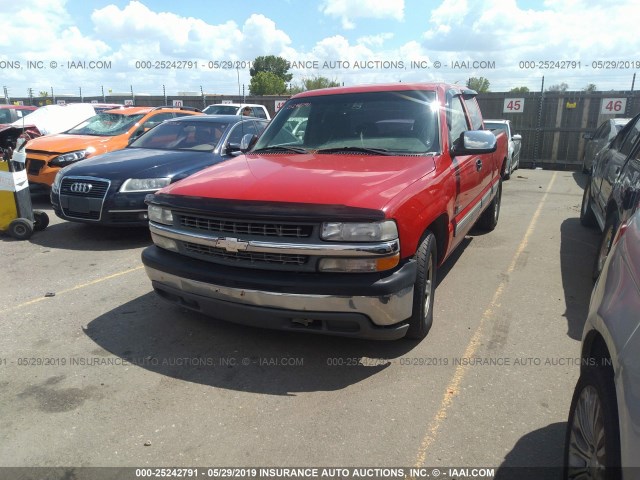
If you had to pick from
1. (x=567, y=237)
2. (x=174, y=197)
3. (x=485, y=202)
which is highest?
(x=174, y=197)

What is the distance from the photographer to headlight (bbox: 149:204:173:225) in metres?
3.60

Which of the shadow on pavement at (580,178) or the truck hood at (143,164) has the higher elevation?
the truck hood at (143,164)

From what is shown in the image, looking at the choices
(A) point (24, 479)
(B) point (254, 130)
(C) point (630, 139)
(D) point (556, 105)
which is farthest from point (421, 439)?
(D) point (556, 105)

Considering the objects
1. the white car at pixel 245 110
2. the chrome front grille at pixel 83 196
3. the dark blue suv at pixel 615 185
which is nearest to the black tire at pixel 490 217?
the dark blue suv at pixel 615 185

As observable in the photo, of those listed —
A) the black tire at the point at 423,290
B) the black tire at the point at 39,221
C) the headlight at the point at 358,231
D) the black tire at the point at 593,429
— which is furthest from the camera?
the black tire at the point at 39,221

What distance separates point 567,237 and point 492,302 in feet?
10.1

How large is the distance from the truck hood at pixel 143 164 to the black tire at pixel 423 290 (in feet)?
13.0

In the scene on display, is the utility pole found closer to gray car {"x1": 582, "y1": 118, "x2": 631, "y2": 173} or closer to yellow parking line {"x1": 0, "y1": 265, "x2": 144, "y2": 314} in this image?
gray car {"x1": 582, "y1": 118, "x2": 631, "y2": 173}

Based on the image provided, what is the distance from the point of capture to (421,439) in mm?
2648

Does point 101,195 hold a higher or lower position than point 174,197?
lower

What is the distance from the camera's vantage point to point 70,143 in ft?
28.7

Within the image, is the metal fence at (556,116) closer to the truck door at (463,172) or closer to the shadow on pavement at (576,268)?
the shadow on pavement at (576,268)

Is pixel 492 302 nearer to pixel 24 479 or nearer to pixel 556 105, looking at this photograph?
pixel 24 479

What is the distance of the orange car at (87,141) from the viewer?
841 centimetres
